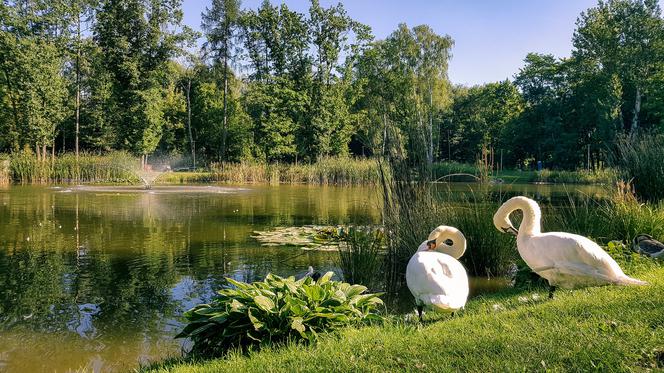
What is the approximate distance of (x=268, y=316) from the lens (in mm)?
3656

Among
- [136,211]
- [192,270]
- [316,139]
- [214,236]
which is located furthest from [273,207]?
[316,139]

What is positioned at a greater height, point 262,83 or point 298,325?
point 262,83

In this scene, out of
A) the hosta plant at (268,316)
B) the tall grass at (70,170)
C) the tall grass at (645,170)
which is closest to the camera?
the hosta plant at (268,316)

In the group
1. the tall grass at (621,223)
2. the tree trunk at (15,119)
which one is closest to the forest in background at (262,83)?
the tree trunk at (15,119)

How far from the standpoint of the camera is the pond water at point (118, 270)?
470 centimetres

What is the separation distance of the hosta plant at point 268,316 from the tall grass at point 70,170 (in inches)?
1116

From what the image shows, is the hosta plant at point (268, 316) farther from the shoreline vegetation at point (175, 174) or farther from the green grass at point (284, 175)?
the green grass at point (284, 175)

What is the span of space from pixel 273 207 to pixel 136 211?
4295mm

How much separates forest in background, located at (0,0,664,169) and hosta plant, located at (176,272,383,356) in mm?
30871

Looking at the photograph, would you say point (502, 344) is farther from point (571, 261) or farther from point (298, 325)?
point (571, 261)

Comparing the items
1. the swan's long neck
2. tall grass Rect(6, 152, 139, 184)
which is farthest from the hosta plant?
tall grass Rect(6, 152, 139, 184)

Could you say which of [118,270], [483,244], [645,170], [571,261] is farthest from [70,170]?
[571,261]

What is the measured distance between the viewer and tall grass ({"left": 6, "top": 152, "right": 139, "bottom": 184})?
92.0ft

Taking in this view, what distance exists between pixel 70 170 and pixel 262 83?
1632 centimetres
